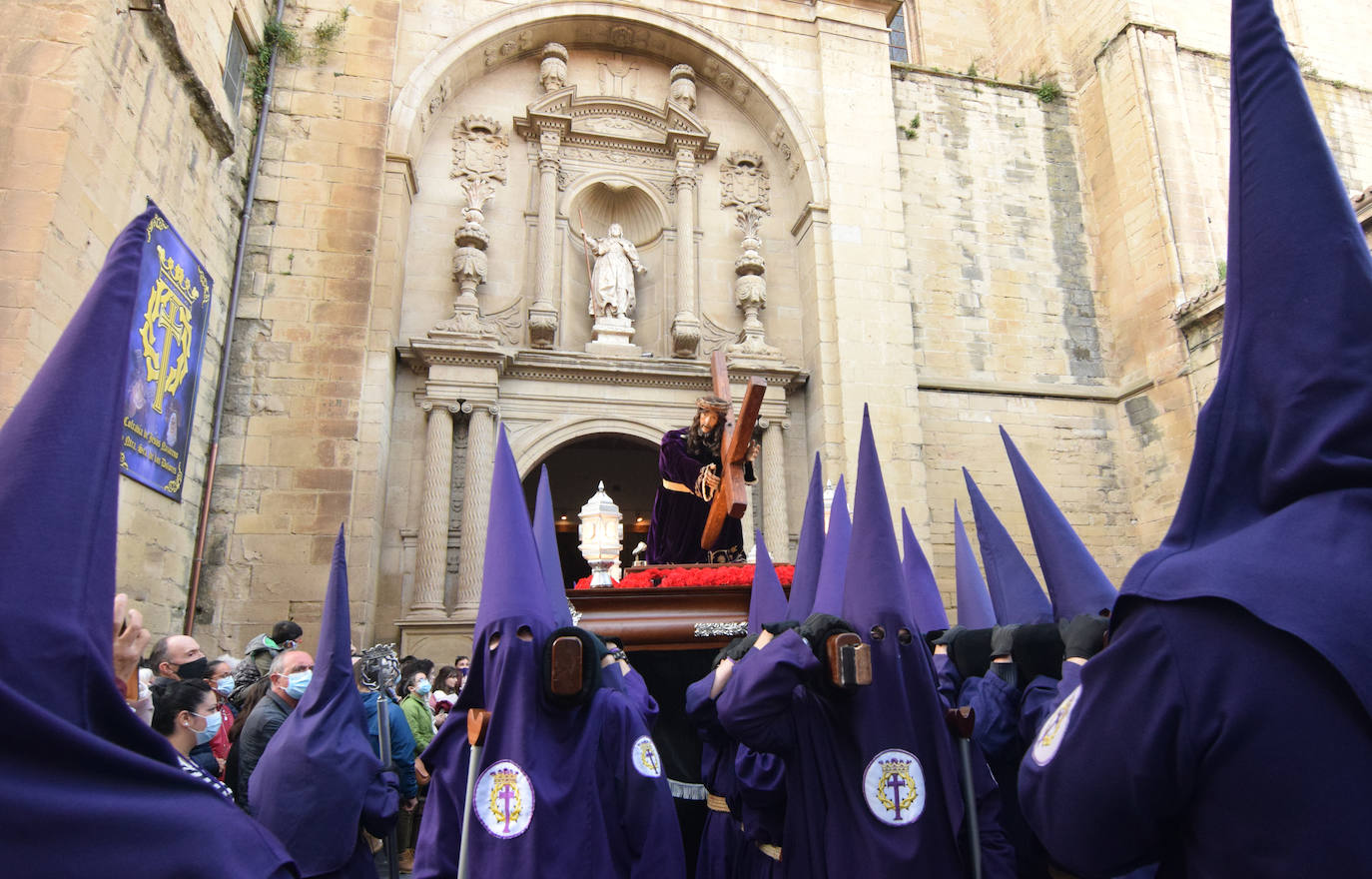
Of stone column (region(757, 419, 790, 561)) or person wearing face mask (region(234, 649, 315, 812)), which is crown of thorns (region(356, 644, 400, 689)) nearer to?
person wearing face mask (region(234, 649, 315, 812))

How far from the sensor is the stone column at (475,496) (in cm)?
986

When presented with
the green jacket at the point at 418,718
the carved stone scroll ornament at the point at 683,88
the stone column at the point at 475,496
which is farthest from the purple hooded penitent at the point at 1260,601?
the carved stone scroll ornament at the point at 683,88

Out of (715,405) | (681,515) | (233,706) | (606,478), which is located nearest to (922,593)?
(715,405)

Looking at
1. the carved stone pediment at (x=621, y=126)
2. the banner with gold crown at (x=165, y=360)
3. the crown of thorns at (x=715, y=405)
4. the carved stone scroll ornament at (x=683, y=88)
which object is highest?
the carved stone scroll ornament at (x=683, y=88)

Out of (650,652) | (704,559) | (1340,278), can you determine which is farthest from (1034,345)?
(1340,278)

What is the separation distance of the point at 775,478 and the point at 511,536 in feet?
28.5

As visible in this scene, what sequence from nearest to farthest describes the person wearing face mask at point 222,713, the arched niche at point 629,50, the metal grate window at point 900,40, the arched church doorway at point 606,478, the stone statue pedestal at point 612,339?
1. the person wearing face mask at point 222,713
2. the arched niche at point 629,50
3. the stone statue pedestal at point 612,339
4. the arched church doorway at point 606,478
5. the metal grate window at point 900,40

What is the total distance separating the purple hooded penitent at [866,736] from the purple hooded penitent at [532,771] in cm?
38

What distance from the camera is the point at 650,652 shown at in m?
4.51

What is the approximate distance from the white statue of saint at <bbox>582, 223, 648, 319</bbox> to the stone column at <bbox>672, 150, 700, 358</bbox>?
27.7 inches

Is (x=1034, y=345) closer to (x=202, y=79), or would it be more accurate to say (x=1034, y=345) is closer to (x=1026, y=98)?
(x=1026, y=98)

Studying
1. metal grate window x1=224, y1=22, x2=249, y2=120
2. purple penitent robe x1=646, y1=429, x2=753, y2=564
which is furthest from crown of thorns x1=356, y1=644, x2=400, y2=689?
metal grate window x1=224, y1=22, x2=249, y2=120

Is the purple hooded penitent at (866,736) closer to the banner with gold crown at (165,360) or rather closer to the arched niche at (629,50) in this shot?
the banner with gold crown at (165,360)

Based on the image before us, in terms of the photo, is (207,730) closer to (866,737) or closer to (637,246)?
(866,737)
